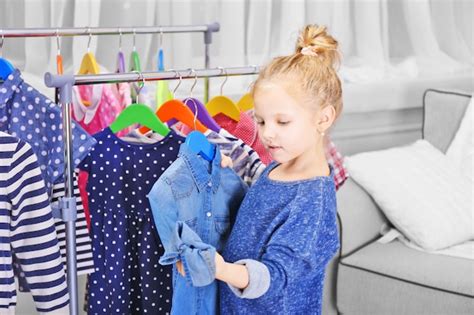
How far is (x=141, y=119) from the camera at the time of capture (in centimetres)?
157

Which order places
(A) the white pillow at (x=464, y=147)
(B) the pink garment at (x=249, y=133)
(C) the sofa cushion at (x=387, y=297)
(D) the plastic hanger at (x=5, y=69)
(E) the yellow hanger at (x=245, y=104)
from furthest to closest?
(A) the white pillow at (x=464, y=147)
(C) the sofa cushion at (x=387, y=297)
(E) the yellow hanger at (x=245, y=104)
(B) the pink garment at (x=249, y=133)
(D) the plastic hanger at (x=5, y=69)

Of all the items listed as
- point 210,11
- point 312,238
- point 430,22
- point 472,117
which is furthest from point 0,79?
point 430,22

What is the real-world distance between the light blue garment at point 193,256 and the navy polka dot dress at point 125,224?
232mm

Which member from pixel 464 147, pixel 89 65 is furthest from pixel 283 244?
pixel 464 147

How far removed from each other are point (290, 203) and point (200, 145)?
0.73 ft

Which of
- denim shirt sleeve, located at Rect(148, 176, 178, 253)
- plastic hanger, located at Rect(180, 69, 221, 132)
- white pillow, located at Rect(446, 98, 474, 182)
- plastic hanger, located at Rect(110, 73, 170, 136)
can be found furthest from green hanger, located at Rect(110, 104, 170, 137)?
white pillow, located at Rect(446, 98, 474, 182)

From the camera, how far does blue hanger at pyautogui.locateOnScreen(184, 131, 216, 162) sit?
1.44m

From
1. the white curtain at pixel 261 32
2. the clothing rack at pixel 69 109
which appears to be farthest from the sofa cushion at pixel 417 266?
the clothing rack at pixel 69 109

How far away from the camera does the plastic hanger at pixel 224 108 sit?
5.80 feet

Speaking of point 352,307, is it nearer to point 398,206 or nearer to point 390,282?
point 390,282

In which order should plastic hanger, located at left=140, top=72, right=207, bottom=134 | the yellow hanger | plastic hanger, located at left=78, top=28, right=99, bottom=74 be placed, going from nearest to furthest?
plastic hanger, located at left=140, top=72, right=207, bottom=134 < the yellow hanger < plastic hanger, located at left=78, top=28, right=99, bottom=74

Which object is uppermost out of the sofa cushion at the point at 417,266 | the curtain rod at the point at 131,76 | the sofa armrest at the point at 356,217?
the curtain rod at the point at 131,76

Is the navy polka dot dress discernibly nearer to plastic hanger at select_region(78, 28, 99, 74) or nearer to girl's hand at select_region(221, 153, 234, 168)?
girl's hand at select_region(221, 153, 234, 168)

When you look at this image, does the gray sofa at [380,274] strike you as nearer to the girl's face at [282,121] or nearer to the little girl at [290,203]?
the little girl at [290,203]
